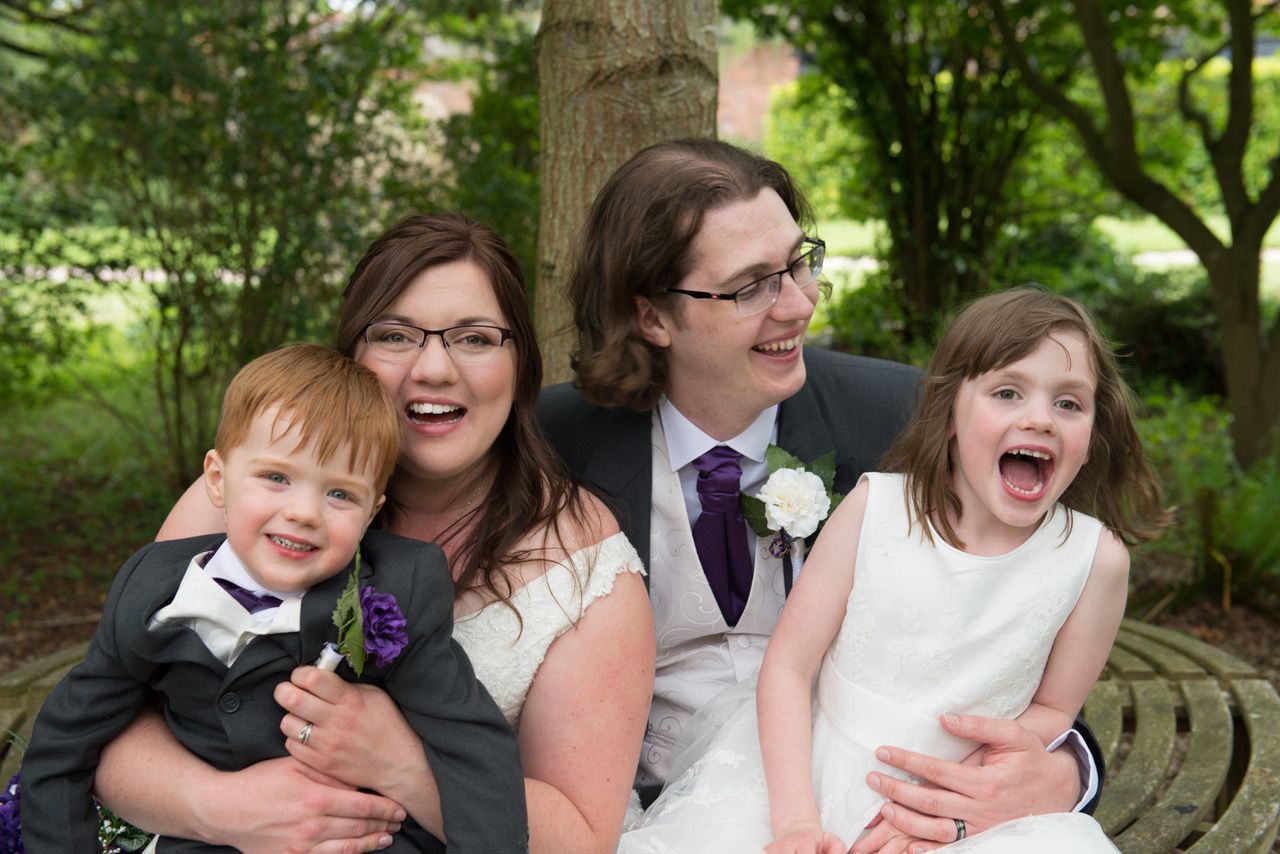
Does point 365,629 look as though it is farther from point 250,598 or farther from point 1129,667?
point 1129,667

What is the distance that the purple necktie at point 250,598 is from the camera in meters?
2.07

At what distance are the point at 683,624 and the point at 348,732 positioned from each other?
3.21 feet

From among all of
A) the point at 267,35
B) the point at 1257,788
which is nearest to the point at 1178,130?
the point at 267,35

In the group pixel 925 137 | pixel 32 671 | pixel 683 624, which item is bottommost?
pixel 32 671

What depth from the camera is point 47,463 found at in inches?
319

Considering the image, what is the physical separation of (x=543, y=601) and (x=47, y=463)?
22.3ft

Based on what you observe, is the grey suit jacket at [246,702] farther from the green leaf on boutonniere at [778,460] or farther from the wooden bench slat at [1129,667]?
the wooden bench slat at [1129,667]

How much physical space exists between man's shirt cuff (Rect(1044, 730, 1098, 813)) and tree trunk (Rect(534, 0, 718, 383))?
5.62 feet

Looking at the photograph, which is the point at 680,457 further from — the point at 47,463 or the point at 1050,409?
the point at 47,463

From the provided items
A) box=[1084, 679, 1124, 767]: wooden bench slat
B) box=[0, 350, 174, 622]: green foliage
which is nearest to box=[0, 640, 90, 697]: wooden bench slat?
box=[0, 350, 174, 622]: green foliage

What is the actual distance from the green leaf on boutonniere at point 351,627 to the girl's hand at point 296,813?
→ 220 millimetres

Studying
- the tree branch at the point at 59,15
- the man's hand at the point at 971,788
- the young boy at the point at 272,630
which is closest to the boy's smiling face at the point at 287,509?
the young boy at the point at 272,630

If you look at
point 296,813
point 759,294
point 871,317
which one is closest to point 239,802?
point 296,813

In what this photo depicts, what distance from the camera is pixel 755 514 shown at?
2760 millimetres
